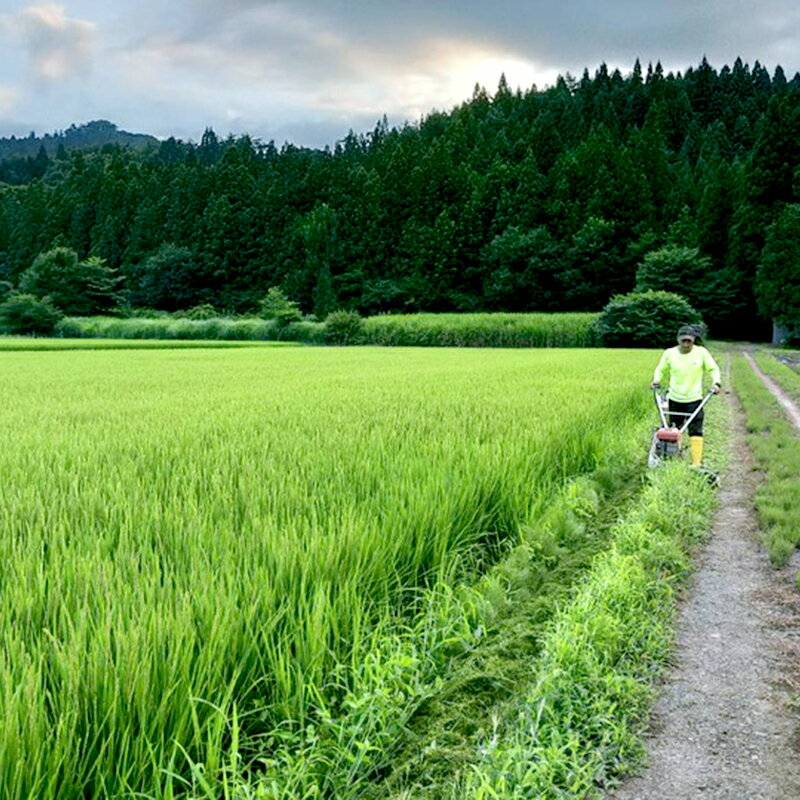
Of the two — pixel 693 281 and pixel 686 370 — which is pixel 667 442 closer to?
pixel 686 370

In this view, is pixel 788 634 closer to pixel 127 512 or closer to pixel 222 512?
pixel 222 512

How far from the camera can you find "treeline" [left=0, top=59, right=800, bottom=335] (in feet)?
117

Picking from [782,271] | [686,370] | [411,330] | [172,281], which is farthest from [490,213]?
[686,370]

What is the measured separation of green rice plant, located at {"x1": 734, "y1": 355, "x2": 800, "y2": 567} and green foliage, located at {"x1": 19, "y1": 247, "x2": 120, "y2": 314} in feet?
174

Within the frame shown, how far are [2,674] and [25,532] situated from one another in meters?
1.40

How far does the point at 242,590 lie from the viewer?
2146 millimetres

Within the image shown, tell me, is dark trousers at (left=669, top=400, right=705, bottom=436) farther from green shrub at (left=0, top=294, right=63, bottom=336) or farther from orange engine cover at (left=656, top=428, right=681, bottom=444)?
green shrub at (left=0, top=294, right=63, bottom=336)

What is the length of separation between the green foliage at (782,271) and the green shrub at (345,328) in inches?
831

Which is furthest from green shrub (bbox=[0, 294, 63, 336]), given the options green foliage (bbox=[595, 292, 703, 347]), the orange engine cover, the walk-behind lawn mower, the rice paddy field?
the orange engine cover

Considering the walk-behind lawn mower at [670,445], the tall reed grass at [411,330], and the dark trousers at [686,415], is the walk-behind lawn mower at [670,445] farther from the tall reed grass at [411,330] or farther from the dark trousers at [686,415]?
the tall reed grass at [411,330]

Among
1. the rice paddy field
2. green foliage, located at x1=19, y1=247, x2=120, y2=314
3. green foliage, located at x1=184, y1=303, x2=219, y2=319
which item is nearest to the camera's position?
the rice paddy field

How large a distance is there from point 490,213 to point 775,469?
5133cm

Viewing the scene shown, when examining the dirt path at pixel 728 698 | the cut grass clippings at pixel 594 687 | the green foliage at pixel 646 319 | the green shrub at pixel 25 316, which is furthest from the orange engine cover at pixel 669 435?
the green shrub at pixel 25 316

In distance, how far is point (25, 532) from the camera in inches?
109
